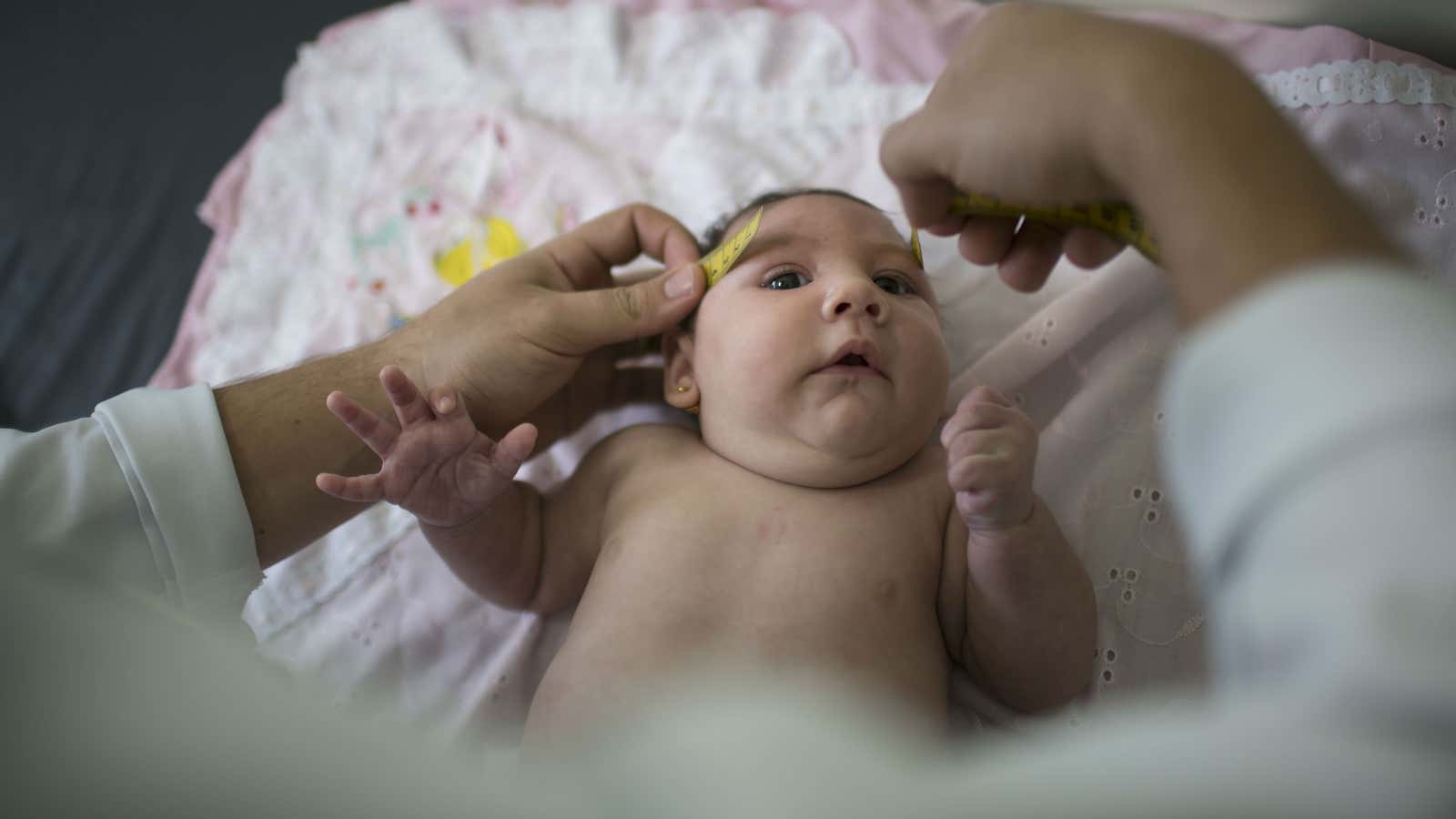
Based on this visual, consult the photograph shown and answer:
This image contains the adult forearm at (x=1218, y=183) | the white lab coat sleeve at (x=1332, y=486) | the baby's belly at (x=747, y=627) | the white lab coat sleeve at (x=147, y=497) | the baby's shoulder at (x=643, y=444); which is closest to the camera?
the white lab coat sleeve at (x=1332, y=486)

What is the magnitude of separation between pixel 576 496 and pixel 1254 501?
3.27ft

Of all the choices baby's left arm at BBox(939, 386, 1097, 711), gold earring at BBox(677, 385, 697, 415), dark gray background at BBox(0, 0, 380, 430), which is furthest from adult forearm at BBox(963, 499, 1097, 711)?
dark gray background at BBox(0, 0, 380, 430)

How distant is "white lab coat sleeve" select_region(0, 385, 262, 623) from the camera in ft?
3.06

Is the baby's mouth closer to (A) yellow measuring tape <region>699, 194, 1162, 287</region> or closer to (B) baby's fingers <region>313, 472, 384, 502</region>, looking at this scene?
(A) yellow measuring tape <region>699, 194, 1162, 287</region>

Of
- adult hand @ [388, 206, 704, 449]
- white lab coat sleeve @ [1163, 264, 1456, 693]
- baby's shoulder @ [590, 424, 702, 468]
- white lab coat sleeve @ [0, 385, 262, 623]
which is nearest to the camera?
white lab coat sleeve @ [1163, 264, 1456, 693]

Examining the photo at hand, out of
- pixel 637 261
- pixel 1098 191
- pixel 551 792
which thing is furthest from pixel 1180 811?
pixel 637 261

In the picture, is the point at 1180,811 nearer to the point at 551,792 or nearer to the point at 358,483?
the point at 551,792

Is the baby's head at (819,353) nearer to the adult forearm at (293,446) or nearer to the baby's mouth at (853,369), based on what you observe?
the baby's mouth at (853,369)

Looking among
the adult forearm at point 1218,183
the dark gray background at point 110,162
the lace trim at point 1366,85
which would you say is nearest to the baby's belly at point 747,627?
the adult forearm at point 1218,183

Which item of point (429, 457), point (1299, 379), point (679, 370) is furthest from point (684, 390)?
point (1299, 379)

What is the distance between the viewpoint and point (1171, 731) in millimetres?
379

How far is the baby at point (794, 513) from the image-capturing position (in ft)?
3.43

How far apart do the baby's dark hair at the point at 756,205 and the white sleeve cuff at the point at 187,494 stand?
26.9 inches

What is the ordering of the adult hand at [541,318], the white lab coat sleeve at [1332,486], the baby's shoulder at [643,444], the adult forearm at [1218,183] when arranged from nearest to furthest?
the white lab coat sleeve at [1332,486], the adult forearm at [1218,183], the adult hand at [541,318], the baby's shoulder at [643,444]
